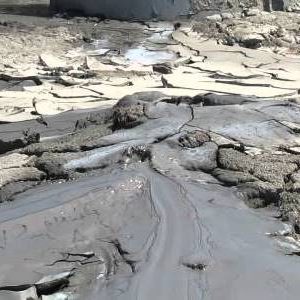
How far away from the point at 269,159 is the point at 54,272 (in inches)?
57.4

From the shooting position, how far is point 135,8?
959 cm

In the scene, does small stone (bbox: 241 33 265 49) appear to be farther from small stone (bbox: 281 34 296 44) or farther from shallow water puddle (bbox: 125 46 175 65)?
shallow water puddle (bbox: 125 46 175 65)

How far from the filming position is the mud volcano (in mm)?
9578

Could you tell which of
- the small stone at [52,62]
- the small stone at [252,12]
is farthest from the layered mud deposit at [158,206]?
the small stone at [252,12]

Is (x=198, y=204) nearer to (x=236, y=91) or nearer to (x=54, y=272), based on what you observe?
(x=54, y=272)

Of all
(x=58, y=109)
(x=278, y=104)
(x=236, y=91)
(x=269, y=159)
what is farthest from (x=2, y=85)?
(x=269, y=159)

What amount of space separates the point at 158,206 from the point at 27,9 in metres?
7.82

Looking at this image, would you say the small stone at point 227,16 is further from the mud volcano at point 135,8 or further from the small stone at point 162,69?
the small stone at point 162,69

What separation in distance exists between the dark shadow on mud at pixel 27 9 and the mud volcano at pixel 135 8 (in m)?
0.61

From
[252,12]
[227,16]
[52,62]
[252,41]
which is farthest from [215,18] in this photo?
[52,62]

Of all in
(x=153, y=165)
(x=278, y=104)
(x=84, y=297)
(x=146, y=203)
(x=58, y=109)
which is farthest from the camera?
(x=58, y=109)

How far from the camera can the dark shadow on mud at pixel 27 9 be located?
9.85m

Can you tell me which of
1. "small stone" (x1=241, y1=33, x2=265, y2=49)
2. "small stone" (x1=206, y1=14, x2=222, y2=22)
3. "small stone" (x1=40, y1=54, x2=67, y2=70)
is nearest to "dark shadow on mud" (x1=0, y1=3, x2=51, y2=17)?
"small stone" (x1=206, y1=14, x2=222, y2=22)

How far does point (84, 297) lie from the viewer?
8.02 ft
